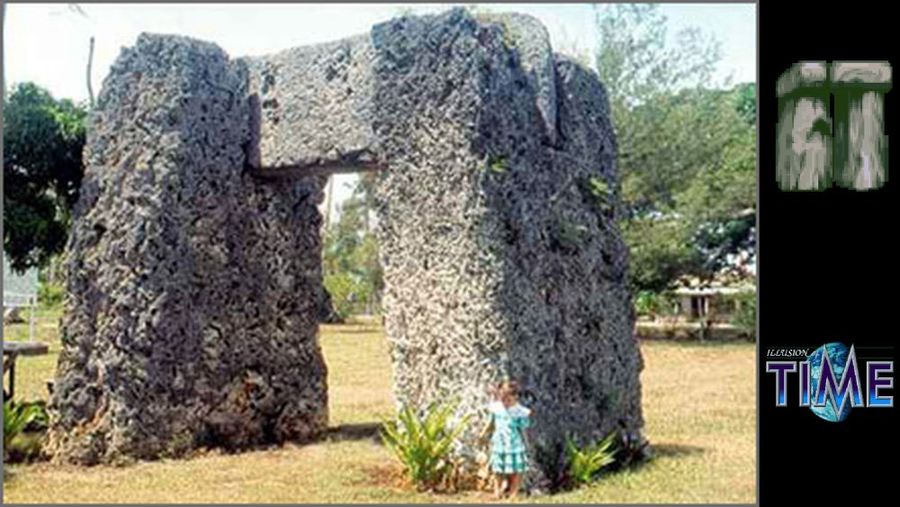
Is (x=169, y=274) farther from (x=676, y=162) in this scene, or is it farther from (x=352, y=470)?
(x=676, y=162)

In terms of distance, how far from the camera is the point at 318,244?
850 centimetres

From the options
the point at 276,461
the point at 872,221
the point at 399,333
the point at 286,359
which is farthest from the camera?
the point at 286,359

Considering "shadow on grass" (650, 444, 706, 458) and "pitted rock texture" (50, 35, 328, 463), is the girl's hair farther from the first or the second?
"pitted rock texture" (50, 35, 328, 463)

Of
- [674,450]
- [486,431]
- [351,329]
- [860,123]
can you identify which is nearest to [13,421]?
[486,431]

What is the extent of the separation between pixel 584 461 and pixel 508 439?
2.24ft

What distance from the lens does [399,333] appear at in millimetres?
6770

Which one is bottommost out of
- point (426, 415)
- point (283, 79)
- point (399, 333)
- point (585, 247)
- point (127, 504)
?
point (127, 504)

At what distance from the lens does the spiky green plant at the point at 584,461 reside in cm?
657

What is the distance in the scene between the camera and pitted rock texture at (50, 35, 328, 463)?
294 inches

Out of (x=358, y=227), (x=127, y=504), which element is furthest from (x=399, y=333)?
(x=358, y=227)

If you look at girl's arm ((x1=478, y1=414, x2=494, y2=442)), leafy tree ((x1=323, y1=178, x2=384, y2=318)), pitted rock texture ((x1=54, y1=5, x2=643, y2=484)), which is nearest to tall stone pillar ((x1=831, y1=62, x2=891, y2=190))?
pitted rock texture ((x1=54, y1=5, x2=643, y2=484))

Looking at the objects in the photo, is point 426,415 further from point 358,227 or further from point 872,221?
point 358,227

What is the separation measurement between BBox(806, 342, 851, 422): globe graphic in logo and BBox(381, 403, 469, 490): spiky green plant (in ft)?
6.10

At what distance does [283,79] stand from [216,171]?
0.73m
